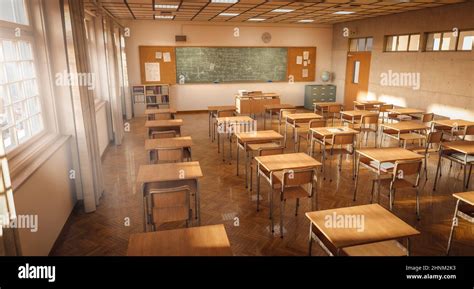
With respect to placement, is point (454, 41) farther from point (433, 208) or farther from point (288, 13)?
point (433, 208)

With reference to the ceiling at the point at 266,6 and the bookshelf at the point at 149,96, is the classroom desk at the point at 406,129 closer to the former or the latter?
the ceiling at the point at 266,6

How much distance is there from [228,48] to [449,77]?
741 centimetres

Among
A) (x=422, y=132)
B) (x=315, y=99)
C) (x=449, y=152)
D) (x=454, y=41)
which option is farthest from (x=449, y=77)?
(x=315, y=99)

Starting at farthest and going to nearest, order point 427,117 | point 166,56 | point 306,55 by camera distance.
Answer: point 306,55, point 166,56, point 427,117

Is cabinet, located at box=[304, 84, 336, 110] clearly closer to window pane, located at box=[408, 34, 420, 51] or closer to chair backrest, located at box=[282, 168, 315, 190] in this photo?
window pane, located at box=[408, 34, 420, 51]

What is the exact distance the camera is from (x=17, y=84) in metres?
3.64

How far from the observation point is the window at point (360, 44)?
38.0 feet

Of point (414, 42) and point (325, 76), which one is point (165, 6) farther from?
point (325, 76)

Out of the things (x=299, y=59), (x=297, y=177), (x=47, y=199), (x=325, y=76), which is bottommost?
(x=47, y=199)

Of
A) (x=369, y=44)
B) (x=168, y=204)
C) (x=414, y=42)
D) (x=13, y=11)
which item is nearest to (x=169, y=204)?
(x=168, y=204)

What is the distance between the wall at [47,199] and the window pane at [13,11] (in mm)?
1465

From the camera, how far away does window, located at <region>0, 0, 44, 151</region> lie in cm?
337

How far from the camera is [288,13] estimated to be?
32.7ft

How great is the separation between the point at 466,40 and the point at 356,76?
4515 millimetres
